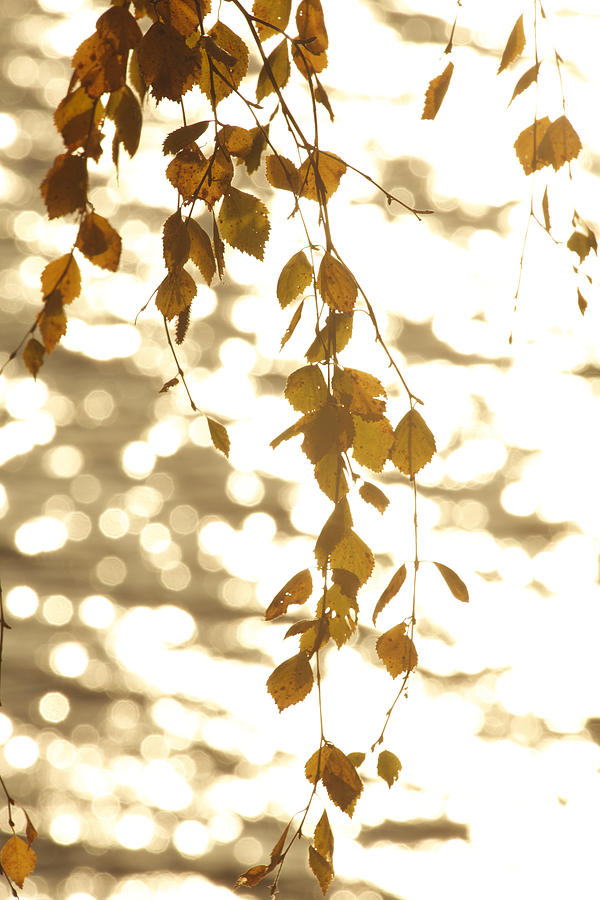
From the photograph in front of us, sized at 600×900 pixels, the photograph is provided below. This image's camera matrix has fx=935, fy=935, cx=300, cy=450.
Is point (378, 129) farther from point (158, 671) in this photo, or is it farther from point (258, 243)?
point (258, 243)

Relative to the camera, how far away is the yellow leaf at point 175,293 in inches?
22.2

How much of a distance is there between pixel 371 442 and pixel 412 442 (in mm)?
26

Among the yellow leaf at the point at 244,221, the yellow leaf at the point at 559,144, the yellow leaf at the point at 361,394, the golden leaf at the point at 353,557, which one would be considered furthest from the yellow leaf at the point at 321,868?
the yellow leaf at the point at 559,144

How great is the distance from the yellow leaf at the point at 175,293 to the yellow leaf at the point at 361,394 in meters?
0.11

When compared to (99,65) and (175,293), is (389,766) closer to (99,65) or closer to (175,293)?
(175,293)

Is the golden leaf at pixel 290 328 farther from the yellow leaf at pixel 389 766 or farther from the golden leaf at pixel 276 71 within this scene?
the yellow leaf at pixel 389 766

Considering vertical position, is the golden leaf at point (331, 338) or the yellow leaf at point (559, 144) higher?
the yellow leaf at point (559, 144)

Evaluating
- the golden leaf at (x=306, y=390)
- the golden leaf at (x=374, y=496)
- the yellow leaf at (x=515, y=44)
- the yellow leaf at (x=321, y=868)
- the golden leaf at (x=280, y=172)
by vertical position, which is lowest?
the yellow leaf at (x=321, y=868)

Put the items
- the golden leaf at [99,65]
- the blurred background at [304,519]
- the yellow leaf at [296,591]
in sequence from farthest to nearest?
the blurred background at [304,519], the yellow leaf at [296,591], the golden leaf at [99,65]

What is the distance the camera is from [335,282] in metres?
0.56

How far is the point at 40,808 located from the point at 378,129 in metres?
1.67

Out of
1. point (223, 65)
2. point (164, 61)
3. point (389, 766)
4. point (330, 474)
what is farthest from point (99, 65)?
point (389, 766)

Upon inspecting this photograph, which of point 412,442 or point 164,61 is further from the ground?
point 164,61

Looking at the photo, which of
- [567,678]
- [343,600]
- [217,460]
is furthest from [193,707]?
[343,600]
